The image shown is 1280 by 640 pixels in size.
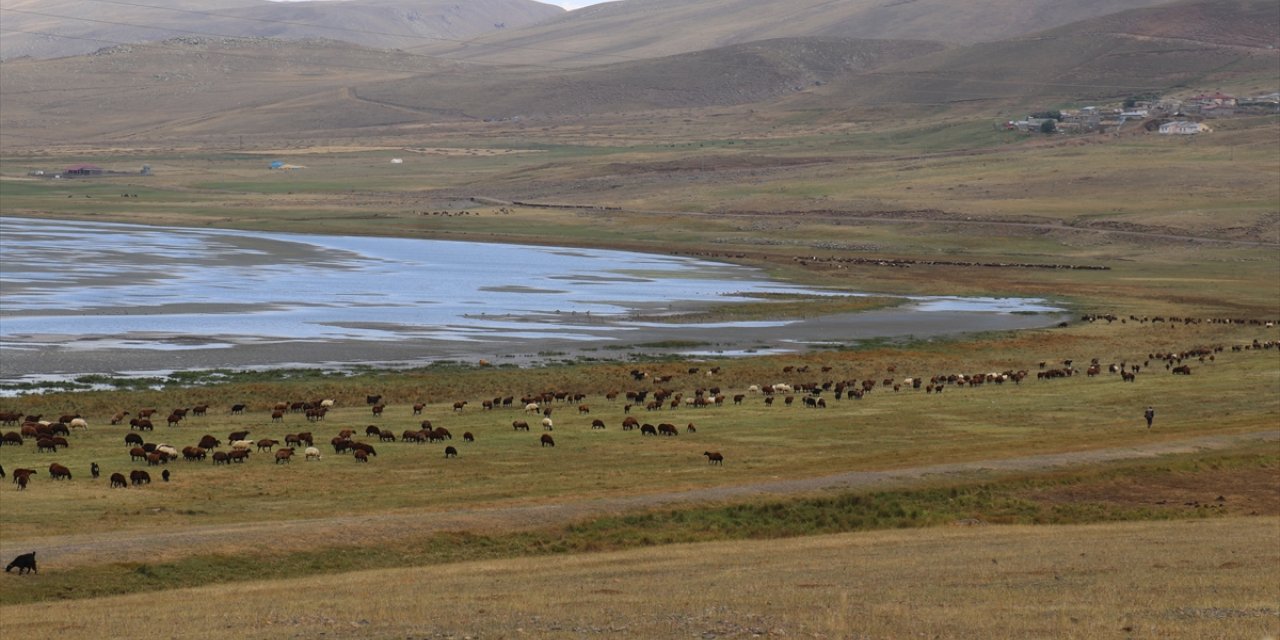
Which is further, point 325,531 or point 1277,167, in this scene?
point 1277,167

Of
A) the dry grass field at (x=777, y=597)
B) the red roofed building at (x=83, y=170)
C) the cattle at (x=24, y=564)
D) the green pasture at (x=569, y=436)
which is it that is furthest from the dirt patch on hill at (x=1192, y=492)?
the red roofed building at (x=83, y=170)

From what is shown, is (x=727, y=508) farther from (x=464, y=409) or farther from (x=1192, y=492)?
(x=464, y=409)

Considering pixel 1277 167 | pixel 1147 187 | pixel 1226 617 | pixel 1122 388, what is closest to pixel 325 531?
pixel 1226 617

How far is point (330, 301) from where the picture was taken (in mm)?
72688

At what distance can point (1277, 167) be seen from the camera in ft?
454

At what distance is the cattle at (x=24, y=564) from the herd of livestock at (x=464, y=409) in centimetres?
819

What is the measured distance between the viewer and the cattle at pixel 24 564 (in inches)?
905

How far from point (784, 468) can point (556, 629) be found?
17148mm

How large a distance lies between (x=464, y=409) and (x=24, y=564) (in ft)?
72.6

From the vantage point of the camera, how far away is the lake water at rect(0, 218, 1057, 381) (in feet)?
186

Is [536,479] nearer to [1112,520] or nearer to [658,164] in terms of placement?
[1112,520]

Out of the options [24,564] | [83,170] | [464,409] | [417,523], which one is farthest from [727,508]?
[83,170]

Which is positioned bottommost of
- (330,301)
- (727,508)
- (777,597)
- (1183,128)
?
(727,508)

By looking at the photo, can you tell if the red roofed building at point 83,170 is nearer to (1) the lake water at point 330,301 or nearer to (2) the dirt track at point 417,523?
(1) the lake water at point 330,301
